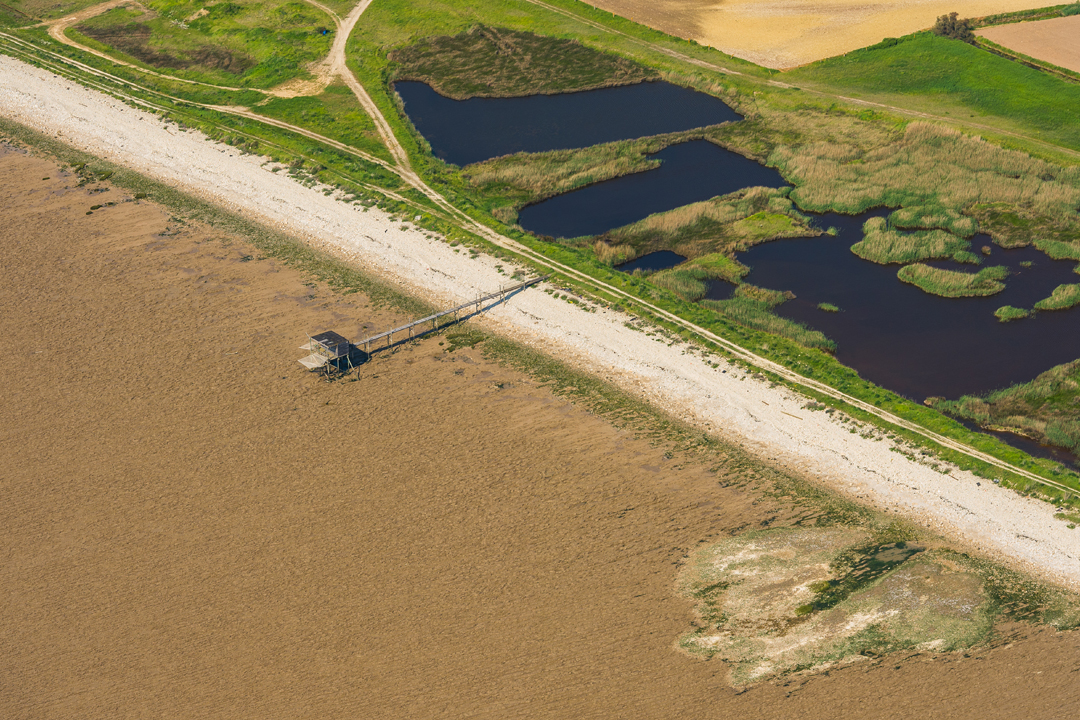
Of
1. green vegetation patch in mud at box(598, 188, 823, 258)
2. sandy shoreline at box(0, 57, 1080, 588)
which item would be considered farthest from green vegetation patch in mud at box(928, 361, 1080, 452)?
green vegetation patch in mud at box(598, 188, 823, 258)

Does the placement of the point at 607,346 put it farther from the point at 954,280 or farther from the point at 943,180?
the point at 943,180

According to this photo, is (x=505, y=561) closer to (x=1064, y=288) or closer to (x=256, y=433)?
(x=256, y=433)

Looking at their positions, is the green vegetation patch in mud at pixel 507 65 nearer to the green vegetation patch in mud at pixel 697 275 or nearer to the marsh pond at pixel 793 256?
Answer: the marsh pond at pixel 793 256

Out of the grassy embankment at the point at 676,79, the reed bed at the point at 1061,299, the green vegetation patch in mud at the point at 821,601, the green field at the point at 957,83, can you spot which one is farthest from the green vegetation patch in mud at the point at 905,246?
the green vegetation patch in mud at the point at 821,601

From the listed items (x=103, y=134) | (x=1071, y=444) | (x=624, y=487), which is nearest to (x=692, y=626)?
(x=624, y=487)

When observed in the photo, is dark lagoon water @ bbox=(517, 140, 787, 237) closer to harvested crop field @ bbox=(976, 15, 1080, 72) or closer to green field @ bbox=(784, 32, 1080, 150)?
green field @ bbox=(784, 32, 1080, 150)
